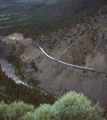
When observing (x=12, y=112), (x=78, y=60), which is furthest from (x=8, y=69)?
(x=12, y=112)

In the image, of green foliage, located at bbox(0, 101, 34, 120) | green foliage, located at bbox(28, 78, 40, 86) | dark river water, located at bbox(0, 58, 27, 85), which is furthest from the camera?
dark river water, located at bbox(0, 58, 27, 85)

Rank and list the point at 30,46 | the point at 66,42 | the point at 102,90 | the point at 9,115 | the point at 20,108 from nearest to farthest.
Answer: the point at 9,115 < the point at 20,108 < the point at 102,90 < the point at 66,42 < the point at 30,46

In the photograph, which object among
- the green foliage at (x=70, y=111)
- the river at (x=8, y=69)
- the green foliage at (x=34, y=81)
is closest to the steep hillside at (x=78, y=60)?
the green foliage at (x=34, y=81)

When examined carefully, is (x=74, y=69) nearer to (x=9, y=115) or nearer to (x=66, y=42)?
(x=66, y=42)

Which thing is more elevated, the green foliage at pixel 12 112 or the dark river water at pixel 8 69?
the green foliage at pixel 12 112

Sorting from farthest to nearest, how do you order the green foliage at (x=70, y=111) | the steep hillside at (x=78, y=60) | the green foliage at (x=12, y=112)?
the steep hillside at (x=78, y=60)
the green foliage at (x=12, y=112)
the green foliage at (x=70, y=111)

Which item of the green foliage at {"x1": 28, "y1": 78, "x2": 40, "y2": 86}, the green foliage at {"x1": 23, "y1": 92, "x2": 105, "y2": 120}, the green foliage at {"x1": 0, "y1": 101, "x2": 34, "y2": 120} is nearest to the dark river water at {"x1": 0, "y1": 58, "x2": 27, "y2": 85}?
the green foliage at {"x1": 28, "y1": 78, "x2": 40, "y2": 86}

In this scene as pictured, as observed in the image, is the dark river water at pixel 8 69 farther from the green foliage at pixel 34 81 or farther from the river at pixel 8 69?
the green foliage at pixel 34 81

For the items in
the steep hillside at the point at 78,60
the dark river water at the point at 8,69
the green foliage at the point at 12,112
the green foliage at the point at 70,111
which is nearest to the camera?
the green foliage at the point at 70,111

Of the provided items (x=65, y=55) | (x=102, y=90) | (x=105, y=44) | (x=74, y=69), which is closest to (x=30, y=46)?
(x=65, y=55)

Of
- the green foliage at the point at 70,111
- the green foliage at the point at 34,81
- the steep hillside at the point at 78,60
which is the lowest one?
the green foliage at the point at 34,81

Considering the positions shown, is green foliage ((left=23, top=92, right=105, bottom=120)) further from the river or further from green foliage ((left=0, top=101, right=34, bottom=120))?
the river
